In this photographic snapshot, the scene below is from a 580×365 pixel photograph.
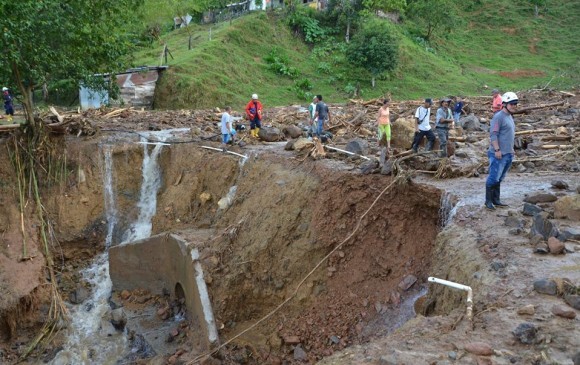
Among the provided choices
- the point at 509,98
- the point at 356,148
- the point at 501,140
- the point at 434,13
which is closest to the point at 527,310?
the point at 501,140

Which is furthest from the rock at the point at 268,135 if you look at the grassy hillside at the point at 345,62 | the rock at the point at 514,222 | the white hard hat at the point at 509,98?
the grassy hillside at the point at 345,62

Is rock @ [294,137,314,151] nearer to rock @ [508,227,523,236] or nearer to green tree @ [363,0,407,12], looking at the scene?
rock @ [508,227,523,236]

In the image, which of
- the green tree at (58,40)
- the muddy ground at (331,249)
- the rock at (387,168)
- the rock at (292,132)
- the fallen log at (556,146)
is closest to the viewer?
the muddy ground at (331,249)

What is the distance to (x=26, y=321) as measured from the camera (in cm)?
1280

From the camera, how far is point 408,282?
391 inches

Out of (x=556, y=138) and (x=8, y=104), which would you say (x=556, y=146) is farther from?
(x=8, y=104)

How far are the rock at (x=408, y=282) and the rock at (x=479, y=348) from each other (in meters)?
4.65

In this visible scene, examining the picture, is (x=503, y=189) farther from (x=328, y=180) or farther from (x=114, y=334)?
(x=114, y=334)

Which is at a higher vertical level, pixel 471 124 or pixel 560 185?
pixel 471 124

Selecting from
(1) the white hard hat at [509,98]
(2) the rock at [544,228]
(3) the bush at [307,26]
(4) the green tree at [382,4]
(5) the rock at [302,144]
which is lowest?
(2) the rock at [544,228]

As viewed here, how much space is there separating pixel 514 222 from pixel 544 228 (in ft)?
2.11

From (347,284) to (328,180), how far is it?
230cm

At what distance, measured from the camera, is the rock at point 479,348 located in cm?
511

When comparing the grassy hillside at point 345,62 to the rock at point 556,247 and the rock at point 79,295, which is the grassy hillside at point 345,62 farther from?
the rock at point 556,247
